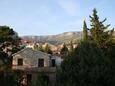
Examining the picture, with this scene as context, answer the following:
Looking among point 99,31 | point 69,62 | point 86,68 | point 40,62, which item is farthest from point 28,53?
point 86,68

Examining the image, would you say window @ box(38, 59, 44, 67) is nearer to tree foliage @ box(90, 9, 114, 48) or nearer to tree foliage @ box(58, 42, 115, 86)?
tree foliage @ box(90, 9, 114, 48)

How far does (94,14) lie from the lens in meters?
49.9

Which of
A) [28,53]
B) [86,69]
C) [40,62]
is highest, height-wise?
[28,53]

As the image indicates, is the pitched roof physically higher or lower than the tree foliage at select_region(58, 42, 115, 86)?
higher

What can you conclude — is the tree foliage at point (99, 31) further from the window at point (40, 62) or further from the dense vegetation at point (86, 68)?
the dense vegetation at point (86, 68)

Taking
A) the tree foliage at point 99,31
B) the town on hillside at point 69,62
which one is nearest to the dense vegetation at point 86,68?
the town on hillside at point 69,62

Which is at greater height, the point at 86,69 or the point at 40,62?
the point at 86,69

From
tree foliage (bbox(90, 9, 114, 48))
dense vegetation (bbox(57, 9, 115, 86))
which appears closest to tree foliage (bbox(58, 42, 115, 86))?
dense vegetation (bbox(57, 9, 115, 86))

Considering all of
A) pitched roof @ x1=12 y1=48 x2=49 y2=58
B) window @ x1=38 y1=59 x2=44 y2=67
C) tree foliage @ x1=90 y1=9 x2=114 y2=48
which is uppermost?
tree foliage @ x1=90 y1=9 x2=114 y2=48

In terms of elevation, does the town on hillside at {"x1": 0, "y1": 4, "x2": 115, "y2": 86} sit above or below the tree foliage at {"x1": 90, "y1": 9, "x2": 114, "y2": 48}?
below

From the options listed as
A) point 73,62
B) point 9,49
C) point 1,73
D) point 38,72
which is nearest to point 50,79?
point 38,72

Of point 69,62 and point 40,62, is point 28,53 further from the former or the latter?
point 69,62

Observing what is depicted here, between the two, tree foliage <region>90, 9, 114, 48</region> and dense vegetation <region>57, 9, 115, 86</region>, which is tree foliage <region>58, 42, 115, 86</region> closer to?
dense vegetation <region>57, 9, 115, 86</region>

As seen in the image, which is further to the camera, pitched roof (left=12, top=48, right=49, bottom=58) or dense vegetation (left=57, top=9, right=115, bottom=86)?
pitched roof (left=12, top=48, right=49, bottom=58)
